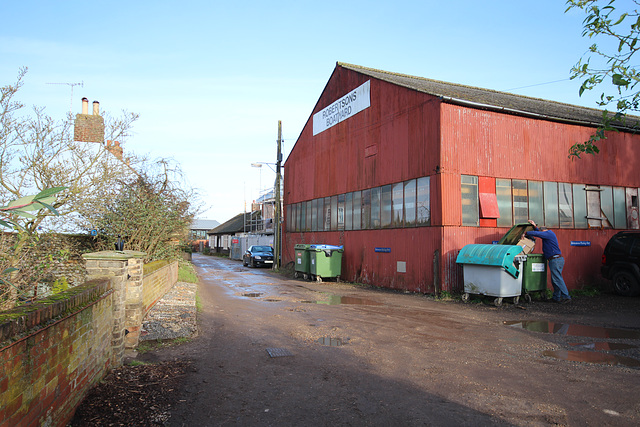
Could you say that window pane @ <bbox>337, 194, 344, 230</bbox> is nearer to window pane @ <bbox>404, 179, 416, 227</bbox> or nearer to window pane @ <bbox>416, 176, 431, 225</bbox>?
Result: window pane @ <bbox>404, 179, 416, 227</bbox>

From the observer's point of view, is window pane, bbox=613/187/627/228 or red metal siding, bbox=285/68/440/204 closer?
red metal siding, bbox=285/68/440/204

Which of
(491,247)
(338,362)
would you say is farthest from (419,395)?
(491,247)

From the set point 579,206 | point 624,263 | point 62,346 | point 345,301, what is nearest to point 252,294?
point 345,301

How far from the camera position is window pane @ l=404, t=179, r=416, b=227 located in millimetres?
15875

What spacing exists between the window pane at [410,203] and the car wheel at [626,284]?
6502 millimetres

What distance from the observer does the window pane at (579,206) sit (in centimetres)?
1641

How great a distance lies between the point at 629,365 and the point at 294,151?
22.9 meters

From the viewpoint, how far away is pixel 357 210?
1988 centimetres

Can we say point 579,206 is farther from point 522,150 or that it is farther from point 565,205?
point 522,150

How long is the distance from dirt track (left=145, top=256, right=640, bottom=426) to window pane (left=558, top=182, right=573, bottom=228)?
6228mm

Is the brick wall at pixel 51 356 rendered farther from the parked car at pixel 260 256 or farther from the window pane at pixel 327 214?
the parked car at pixel 260 256

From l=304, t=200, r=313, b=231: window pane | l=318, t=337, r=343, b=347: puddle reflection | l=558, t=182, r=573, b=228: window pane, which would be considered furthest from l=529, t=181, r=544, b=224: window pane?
l=304, t=200, r=313, b=231: window pane

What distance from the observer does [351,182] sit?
20.6 m

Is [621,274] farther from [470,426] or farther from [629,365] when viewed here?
[470,426]
